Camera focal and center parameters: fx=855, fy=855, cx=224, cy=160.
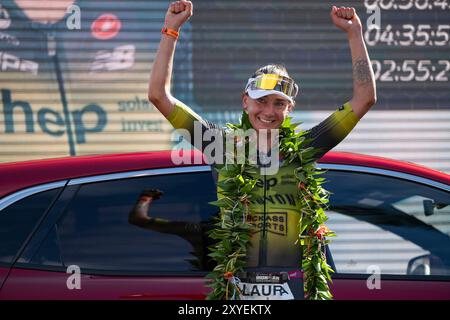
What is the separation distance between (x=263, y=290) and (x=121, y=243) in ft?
3.16

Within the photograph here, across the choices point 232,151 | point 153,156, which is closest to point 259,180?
point 232,151

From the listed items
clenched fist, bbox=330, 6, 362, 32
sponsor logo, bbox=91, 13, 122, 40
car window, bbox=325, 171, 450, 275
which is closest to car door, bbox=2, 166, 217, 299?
car window, bbox=325, 171, 450, 275

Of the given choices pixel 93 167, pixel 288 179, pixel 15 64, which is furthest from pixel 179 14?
pixel 15 64

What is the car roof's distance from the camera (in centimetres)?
399

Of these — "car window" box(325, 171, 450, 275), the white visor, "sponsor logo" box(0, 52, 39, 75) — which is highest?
"sponsor logo" box(0, 52, 39, 75)

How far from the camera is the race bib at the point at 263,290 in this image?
3271 millimetres

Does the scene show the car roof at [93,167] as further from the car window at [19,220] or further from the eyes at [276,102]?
the eyes at [276,102]

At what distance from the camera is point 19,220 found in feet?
12.9

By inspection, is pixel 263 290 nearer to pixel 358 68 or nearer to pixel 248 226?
pixel 248 226

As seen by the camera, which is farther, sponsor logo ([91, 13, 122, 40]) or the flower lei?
sponsor logo ([91, 13, 122, 40])

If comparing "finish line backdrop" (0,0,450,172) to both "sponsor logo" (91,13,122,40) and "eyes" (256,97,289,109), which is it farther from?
"eyes" (256,97,289,109)

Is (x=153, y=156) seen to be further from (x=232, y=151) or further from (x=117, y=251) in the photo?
(x=232, y=151)

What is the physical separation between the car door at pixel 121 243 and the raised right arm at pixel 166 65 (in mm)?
812

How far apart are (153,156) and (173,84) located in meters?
3.77
